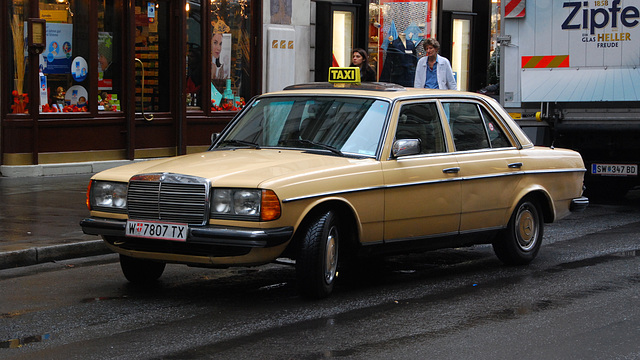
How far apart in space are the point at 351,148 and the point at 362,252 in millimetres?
805

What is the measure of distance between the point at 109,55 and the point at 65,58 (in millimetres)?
888

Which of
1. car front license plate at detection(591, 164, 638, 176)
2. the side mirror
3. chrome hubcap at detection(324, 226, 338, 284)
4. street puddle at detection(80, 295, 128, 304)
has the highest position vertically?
the side mirror

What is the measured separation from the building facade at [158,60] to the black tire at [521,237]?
26.7ft

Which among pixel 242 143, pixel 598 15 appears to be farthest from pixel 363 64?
pixel 242 143

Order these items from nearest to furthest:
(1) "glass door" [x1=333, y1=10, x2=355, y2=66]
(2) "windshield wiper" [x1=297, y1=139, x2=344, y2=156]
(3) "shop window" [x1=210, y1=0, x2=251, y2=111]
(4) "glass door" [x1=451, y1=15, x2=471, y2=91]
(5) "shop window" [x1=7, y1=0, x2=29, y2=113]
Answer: (2) "windshield wiper" [x1=297, y1=139, x2=344, y2=156], (5) "shop window" [x1=7, y1=0, x2=29, y2=113], (3) "shop window" [x1=210, y1=0, x2=251, y2=111], (1) "glass door" [x1=333, y1=10, x2=355, y2=66], (4) "glass door" [x1=451, y1=15, x2=471, y2=91]

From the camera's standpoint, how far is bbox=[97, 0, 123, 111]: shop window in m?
15.4

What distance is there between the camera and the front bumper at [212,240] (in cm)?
649

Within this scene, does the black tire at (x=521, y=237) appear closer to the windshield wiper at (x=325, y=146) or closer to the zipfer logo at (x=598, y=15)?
the windshield wiper at (x=325, y=146)

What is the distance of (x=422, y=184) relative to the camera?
25.3 ft

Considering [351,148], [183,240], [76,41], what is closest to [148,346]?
[183,240]

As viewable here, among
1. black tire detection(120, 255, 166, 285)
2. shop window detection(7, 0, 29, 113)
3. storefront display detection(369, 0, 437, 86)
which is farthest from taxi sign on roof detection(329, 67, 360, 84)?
storefront display detection(369, 0, 437, 86)

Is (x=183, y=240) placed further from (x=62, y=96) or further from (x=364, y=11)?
(x=364, y=11)

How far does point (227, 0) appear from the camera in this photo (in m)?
17.7

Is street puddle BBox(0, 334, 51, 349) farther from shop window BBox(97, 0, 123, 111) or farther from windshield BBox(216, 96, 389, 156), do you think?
shop window BBox(97, 0, 123, 111)
